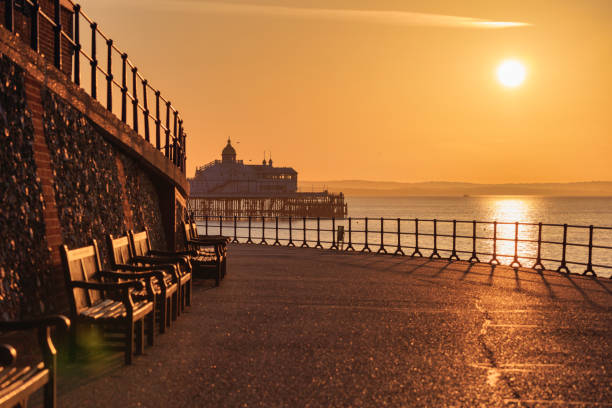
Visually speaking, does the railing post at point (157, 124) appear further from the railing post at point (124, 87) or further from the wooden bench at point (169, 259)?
the wooden bench at point (169, 259)

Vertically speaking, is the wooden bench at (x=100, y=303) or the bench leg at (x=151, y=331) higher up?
the wooden bench at (x=100, y=303)

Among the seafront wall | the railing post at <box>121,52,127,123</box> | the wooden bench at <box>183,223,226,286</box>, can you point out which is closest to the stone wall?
the seafront wall

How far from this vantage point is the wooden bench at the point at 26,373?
2.95 metres

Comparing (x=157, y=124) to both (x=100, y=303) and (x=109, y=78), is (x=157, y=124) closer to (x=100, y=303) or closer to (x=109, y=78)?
(x=109, y=78)

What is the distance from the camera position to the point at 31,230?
498 centimetres

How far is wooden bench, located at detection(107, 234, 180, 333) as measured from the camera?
6105 mm

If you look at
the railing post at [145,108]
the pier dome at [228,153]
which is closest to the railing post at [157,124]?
the railing post at [145,108]

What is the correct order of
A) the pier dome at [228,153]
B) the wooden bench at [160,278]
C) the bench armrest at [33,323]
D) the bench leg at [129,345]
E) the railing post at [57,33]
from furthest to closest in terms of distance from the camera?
the pier dome at [228,153] → the railing post at [57,33] → the wooden bench at [160,278] → the bench leg at [129,345] → the bench armrest at [33,323]

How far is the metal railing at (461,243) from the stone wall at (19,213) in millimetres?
7603

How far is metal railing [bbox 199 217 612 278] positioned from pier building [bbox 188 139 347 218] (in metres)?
6.04

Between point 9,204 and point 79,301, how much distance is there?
1.08 m

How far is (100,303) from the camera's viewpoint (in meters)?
5.50

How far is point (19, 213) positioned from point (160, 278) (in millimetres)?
1591

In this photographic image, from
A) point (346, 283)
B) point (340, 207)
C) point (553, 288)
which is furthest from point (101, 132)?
point (340, 207)
